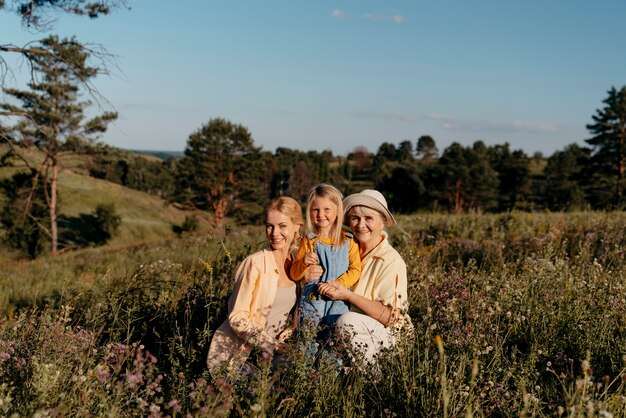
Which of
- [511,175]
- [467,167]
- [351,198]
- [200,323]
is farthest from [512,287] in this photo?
[511,175]

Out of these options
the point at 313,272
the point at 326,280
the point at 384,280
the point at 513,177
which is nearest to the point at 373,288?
the point at 384,280

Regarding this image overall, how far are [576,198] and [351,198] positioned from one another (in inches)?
2045

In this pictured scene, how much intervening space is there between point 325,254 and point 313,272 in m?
0.19

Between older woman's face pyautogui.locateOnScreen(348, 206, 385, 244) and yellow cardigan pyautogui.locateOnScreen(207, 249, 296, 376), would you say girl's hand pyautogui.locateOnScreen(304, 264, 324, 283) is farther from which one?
older woman's face pyautogui.locateOnScreen(348, 206, 385, 244)

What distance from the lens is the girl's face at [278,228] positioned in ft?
13.0

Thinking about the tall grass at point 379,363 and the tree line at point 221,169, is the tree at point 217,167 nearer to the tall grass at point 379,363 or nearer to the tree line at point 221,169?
the tree line at point 221,169

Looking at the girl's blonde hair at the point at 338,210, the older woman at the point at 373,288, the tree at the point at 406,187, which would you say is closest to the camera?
the older woman at the point at 373,288

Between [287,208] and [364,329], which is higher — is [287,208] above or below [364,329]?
above

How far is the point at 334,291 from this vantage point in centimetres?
377

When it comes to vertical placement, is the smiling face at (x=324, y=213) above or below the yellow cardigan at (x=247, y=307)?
above

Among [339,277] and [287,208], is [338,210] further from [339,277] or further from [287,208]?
[339,277]

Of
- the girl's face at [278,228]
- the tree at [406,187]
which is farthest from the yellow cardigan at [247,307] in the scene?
the tree at [406,187]

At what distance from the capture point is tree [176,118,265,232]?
160ft

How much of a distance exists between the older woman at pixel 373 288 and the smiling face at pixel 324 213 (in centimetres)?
22
